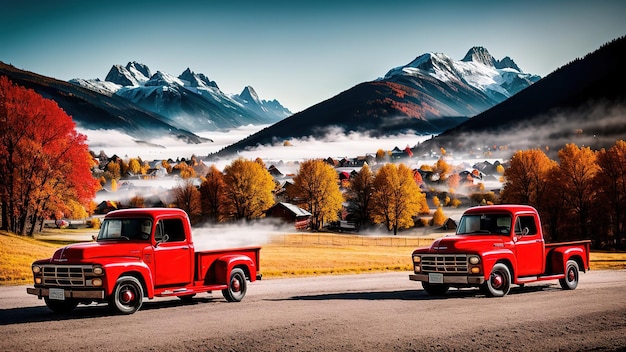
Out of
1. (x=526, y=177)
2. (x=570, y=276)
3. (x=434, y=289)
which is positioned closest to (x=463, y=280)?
(x=434, y=289)

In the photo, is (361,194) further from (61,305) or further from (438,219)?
(61,305)

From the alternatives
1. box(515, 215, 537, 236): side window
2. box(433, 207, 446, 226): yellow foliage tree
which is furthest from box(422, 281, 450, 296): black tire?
box(433, 207, 446, 226): yellow foliage tree

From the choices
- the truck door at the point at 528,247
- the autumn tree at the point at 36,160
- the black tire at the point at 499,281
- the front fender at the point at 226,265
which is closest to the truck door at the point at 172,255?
the front fender at the point at 226,265

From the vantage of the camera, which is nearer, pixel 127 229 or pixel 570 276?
pixel 127 229

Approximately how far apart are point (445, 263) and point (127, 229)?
9.37 metres

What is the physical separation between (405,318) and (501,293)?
17.8ft

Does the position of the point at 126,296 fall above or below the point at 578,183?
below

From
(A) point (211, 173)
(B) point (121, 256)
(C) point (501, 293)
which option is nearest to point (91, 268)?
(B) point (121, 256)

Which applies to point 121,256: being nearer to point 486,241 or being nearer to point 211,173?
point 486,241

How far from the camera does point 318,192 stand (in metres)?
110

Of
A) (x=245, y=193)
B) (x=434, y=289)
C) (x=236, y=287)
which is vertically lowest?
(x=434, y=289)

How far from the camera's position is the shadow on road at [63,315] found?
14969 millimetres

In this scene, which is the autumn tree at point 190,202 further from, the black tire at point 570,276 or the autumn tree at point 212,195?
the black tire at point 570,276

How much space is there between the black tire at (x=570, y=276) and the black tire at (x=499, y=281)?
329 centimetres
